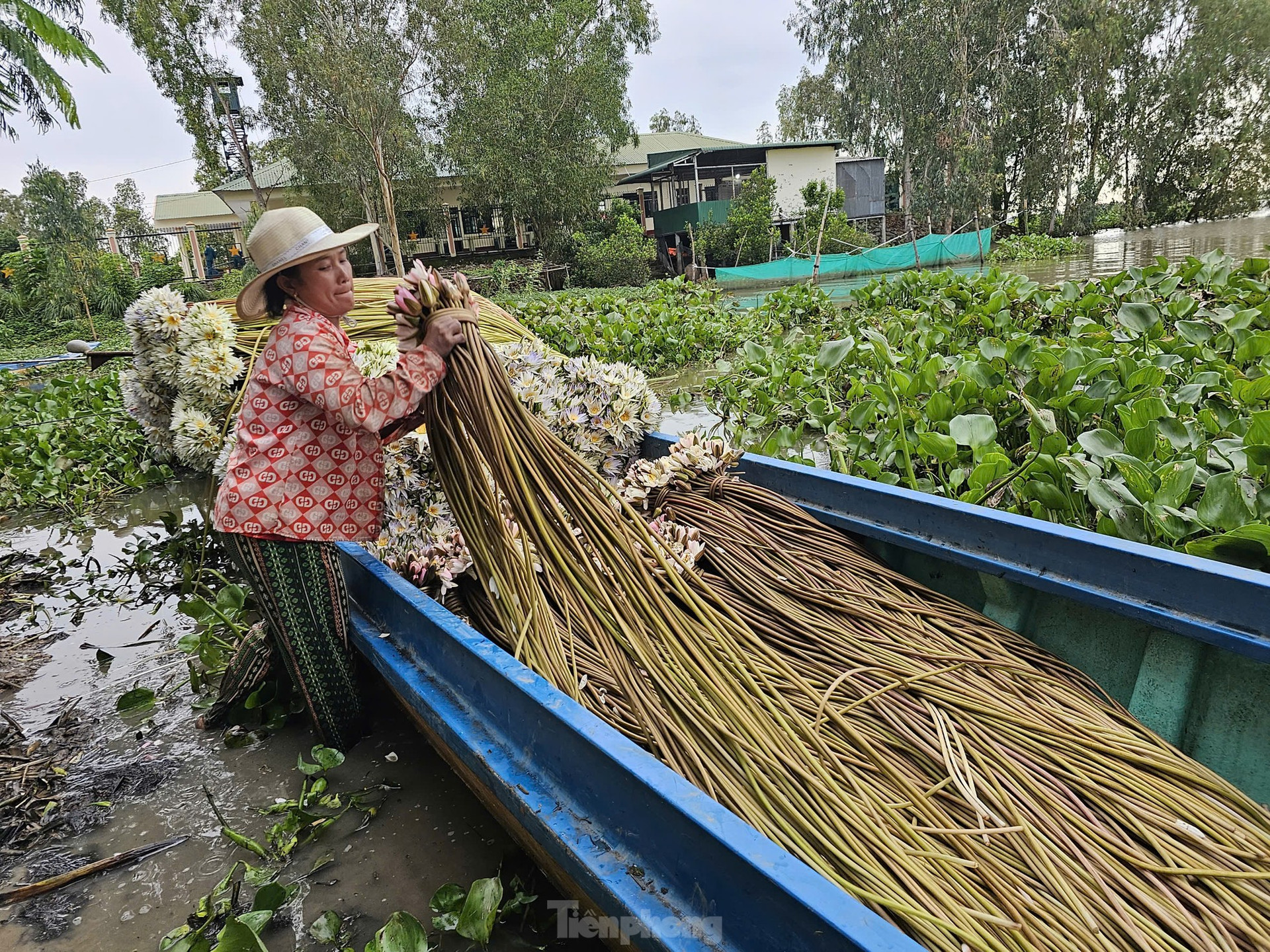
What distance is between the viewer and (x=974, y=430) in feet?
8.27

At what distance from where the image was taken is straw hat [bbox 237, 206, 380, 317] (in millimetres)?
1639

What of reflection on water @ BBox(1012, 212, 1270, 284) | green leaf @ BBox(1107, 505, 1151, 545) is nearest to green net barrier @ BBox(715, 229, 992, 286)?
reflection on water @ BBox(1012, 212, 1270, 284)

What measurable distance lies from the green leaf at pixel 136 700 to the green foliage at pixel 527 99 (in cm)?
1916

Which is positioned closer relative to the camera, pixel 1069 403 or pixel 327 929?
pixel 327 929

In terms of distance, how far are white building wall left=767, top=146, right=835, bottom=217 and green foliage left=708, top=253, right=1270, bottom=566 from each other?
2030 centimetres

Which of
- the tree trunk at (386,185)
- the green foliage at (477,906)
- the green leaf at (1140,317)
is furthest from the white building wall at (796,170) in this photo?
the green foliage at (477,906)

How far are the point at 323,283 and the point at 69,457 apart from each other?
496cm

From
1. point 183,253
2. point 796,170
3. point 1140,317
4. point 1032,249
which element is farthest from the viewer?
point 183,253

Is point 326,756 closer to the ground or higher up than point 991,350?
closer to the ground

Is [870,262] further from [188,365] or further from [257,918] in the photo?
[257,918]

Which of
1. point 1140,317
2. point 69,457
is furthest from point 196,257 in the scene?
point 1140,317

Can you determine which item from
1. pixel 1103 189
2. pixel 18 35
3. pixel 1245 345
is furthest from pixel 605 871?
pixel 1103 189

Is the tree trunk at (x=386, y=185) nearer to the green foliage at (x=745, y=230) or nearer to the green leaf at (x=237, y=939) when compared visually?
the green foliage at (x=745, y=230)

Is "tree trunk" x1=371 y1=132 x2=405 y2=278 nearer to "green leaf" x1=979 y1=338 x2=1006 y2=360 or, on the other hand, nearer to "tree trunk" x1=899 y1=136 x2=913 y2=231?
"green leaf" x1=979 y1=338 x2=1006 y2=360
